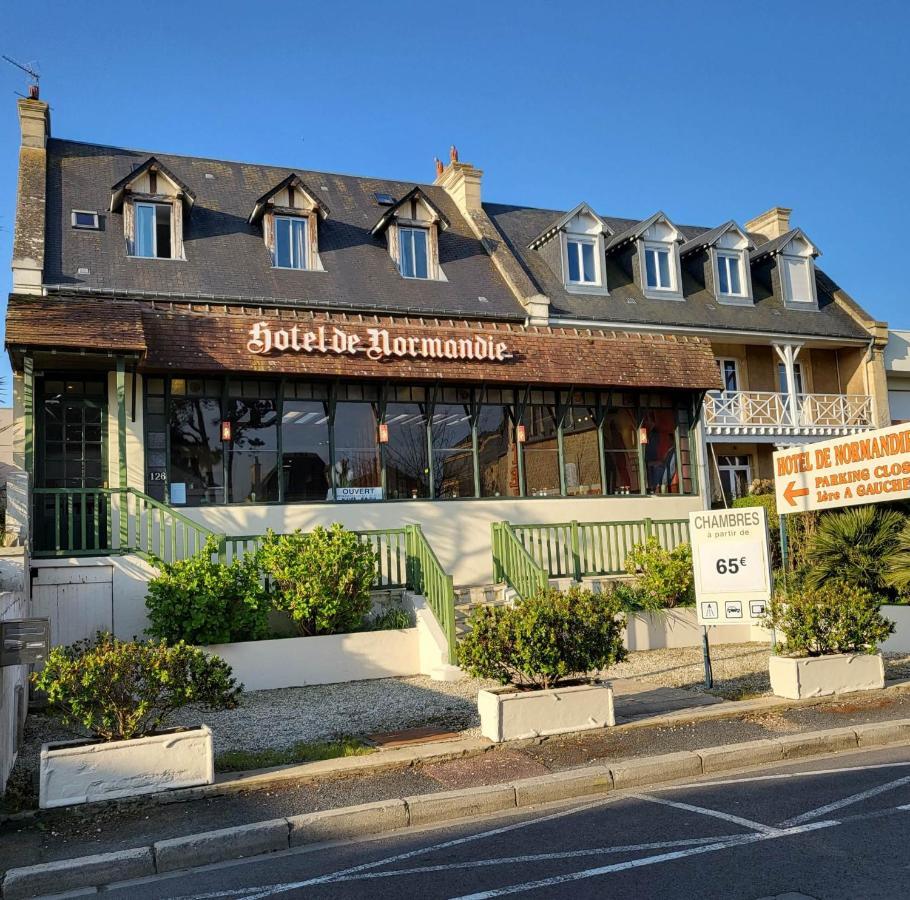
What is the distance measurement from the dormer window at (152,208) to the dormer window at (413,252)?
4439 mm

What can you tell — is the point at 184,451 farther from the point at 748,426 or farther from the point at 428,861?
the point at 748,426

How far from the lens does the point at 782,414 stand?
23.1 m

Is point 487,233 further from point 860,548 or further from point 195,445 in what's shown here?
point 860,548

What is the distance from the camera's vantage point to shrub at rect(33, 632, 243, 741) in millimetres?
7039

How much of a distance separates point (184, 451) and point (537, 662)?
8367 millimetres

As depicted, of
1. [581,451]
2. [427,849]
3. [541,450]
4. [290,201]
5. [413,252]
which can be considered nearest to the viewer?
[427,849]

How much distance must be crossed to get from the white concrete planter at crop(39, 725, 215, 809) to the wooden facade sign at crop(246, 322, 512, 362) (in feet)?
27.0

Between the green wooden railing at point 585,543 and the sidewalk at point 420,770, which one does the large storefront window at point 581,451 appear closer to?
the green wooden railing at point 585,543

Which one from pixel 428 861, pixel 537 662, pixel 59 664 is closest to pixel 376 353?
pixel 537 662

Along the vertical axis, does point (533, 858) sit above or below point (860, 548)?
below

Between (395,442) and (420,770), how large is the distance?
9001 millimetres

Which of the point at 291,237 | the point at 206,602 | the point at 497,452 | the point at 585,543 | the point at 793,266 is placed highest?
the point at 793,266

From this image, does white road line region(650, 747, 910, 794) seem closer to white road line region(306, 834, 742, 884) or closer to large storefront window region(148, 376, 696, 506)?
white road line region(306, 834, 742, 884)

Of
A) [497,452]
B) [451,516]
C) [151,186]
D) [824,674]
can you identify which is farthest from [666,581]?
[151,186]
